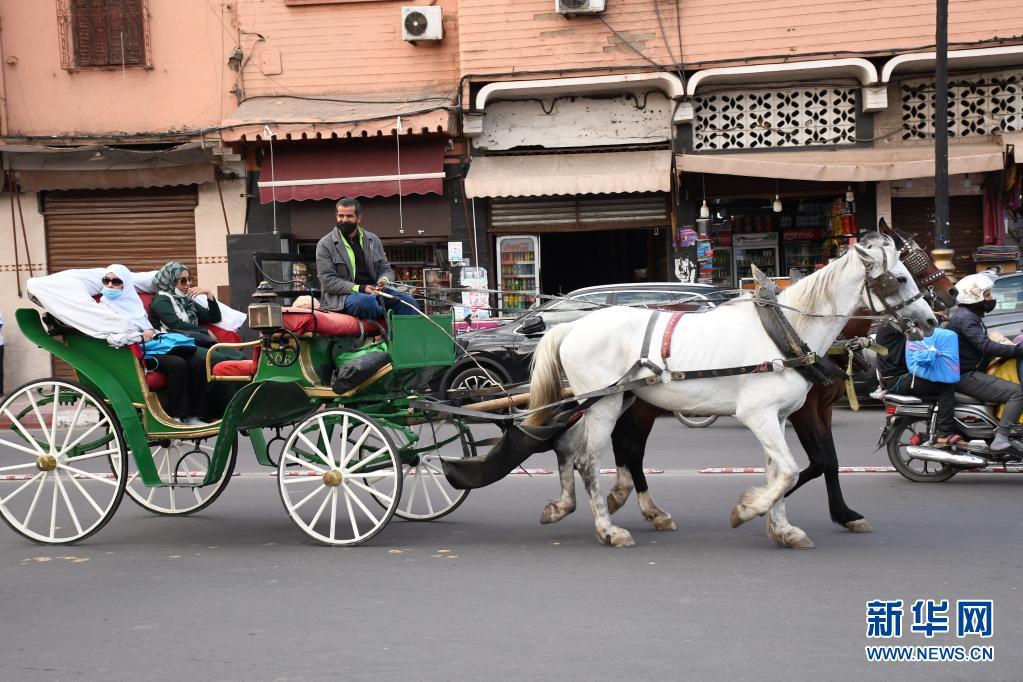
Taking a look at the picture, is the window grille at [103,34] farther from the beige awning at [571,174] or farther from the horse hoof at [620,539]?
the horse hoof at [620,539]

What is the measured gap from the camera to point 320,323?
6.91 metres

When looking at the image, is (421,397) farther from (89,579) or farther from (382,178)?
(382,178)

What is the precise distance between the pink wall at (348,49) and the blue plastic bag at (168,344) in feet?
37.9

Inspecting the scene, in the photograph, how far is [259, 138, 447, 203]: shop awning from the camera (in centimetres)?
1764

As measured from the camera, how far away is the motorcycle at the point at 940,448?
8375 mm

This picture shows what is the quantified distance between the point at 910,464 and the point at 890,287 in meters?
2.93

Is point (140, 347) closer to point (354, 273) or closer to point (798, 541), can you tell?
point (354, 273)

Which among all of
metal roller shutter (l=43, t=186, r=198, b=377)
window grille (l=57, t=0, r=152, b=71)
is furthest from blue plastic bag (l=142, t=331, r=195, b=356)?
window grille (l=57, t=0, r=152, b=71)

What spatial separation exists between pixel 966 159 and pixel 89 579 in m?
13.7

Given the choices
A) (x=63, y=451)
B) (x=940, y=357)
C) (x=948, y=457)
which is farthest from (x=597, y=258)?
(x=63, y=451)

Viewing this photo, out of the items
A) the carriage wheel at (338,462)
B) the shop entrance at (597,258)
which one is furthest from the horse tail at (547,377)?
the shop entrance at (597,258)

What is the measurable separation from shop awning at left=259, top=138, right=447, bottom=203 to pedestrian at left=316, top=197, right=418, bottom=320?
33.8ft

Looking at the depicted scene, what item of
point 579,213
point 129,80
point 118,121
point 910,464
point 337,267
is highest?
point 129,80

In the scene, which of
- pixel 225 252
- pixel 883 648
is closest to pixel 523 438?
pixel 883 648
